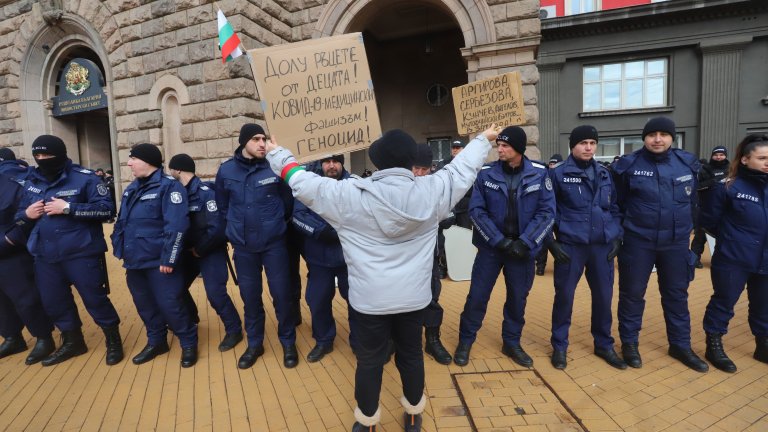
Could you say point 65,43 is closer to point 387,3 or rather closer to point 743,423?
point 387,3

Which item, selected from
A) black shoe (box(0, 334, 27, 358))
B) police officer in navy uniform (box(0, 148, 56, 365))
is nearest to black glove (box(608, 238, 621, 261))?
police officer in navy uniform (box(0, 148, 56, 365))

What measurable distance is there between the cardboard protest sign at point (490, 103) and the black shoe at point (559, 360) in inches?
80.2

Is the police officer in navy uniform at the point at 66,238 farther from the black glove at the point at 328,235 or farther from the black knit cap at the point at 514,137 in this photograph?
the black knit cap at the point at 514,137

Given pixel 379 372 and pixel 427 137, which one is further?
pixel 427 137

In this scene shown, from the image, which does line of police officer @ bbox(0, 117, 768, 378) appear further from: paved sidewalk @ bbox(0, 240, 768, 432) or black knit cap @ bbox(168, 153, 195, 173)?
black knit cap @ bbox(168, 153, 195, 173)

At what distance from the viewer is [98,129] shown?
12.0 metres

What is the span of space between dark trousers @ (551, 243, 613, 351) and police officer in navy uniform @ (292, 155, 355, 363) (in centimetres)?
184

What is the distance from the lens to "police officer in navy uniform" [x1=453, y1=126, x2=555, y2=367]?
320cm

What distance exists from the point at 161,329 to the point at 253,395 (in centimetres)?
138

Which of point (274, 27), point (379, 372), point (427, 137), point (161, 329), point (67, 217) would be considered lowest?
point (161, 329)

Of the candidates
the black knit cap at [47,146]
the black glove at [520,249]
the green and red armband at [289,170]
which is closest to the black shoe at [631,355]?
the black glove at [520,249]

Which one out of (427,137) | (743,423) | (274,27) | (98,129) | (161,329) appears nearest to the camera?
(743,423)

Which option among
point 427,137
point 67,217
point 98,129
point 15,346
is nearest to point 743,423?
point 67,217

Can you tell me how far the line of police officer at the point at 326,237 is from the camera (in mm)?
3254
